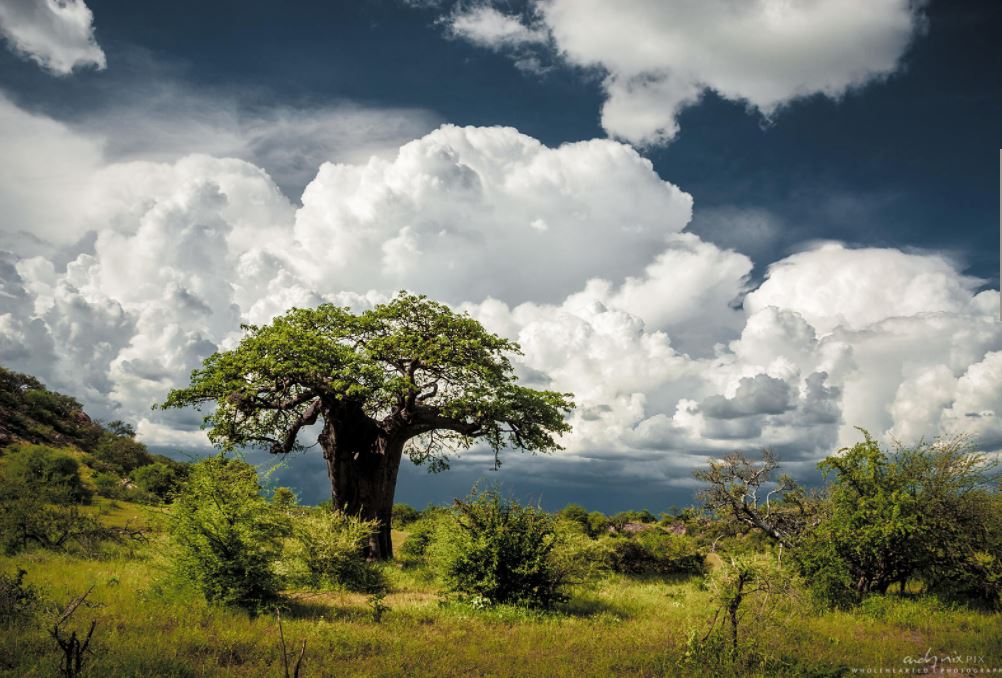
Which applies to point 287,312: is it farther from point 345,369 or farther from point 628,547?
point 628,547

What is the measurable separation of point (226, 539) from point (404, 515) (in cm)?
3123

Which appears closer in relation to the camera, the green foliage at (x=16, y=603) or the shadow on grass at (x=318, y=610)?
the green foliage at (x=16, y=603)

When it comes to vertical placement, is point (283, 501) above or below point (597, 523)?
above

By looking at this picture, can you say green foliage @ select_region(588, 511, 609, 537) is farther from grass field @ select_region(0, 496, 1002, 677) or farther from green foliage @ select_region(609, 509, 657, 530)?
grass field @ select_region(0, 496, 1002, 677)

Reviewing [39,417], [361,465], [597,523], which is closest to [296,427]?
[361,465]

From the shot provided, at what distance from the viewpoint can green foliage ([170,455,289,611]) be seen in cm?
1345

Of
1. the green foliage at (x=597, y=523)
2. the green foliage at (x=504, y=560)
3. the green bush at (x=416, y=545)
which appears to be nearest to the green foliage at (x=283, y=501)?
the green foliage at (x=504, y=560)

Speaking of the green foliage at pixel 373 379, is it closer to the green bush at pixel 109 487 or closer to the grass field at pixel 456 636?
the grass field at pixel 456 636

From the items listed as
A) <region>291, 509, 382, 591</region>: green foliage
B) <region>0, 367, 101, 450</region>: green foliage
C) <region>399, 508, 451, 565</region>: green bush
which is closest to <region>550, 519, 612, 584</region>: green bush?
<region>291, 509, 382, 591</region>: green foliage

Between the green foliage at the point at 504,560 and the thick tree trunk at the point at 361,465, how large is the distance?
7890 millimetres

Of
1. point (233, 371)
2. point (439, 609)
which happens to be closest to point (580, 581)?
point (439, 609)

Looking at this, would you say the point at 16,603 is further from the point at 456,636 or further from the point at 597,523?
the point at 597,523

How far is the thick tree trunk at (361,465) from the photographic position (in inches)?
939

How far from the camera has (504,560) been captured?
1620 cm
